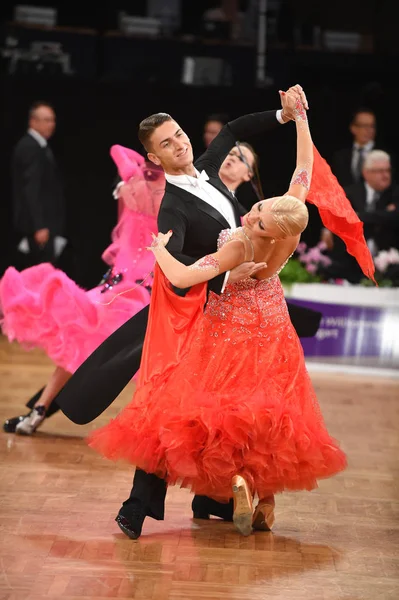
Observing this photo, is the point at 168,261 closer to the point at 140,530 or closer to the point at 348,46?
the point at 140,530

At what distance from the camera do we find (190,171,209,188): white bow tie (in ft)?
11.6

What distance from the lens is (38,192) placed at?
773cm

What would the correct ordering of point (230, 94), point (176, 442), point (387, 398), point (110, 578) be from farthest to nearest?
point (230, 94) → point (387, 398) → point (176, 442) → point (110, 578)

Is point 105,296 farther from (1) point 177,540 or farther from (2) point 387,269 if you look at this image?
(2) point 387,269

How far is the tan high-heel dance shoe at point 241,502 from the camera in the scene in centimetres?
324

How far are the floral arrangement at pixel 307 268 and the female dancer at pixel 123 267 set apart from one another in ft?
7.27

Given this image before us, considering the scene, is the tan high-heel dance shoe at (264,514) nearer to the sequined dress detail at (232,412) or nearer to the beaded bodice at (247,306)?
the sequined dress detail at (232,412)

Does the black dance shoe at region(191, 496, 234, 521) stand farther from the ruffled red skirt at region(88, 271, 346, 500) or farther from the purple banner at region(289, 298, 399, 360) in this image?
the purple banner at region(289, 298, 399, 360)

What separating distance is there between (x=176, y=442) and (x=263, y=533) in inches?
21.4

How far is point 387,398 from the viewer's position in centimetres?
615

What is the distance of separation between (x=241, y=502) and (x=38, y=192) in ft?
16.0

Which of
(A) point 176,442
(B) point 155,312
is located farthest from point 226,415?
(B) point 155,312

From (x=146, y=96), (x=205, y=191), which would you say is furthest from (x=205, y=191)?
(x=146, y=96)

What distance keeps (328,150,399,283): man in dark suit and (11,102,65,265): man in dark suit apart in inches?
84.7
